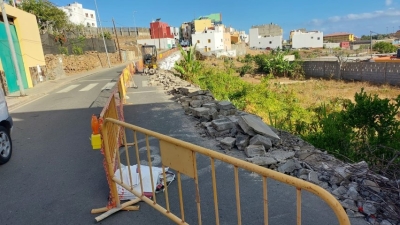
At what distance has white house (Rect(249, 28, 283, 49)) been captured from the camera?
104312mm

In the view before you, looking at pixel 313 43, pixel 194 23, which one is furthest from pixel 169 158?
pixel 313 43

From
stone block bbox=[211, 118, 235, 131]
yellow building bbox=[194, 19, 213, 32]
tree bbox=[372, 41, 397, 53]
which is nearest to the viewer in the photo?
stone block bbox=[211, 118, 235, 131]

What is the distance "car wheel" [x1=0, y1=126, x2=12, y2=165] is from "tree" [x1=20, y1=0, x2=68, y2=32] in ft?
Result: 114

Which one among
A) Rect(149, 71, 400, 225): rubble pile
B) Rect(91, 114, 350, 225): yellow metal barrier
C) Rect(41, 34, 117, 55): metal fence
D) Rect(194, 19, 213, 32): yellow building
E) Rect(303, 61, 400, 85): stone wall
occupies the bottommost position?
Rect(303, 61, 400, 85): stone wall

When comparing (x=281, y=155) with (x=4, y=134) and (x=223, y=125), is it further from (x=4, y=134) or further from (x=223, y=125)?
(x=4, y=134)

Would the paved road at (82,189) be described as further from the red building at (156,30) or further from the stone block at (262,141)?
the red building at (156,30)

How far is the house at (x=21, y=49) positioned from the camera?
16500 mm

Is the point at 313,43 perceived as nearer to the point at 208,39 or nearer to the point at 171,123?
the point at 208,39

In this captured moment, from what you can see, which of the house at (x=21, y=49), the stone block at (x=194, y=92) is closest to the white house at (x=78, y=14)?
the house at (x=21, y=49)

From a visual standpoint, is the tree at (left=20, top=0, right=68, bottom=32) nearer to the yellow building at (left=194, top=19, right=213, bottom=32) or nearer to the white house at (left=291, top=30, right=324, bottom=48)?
the yellow building at (left=194, top=19, right=213, bottom=32)

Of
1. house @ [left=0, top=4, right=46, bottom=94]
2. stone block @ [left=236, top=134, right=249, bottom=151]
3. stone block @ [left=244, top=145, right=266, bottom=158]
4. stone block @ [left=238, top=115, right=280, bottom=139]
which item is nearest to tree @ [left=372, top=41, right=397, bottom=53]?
house @ [left=0, top=4, right=46, bottom=94]

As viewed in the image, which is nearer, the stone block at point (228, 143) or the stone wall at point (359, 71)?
the stone block at point (228, 143)

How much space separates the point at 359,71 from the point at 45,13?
37.7m

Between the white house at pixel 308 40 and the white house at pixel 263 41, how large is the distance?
5.99 meters
